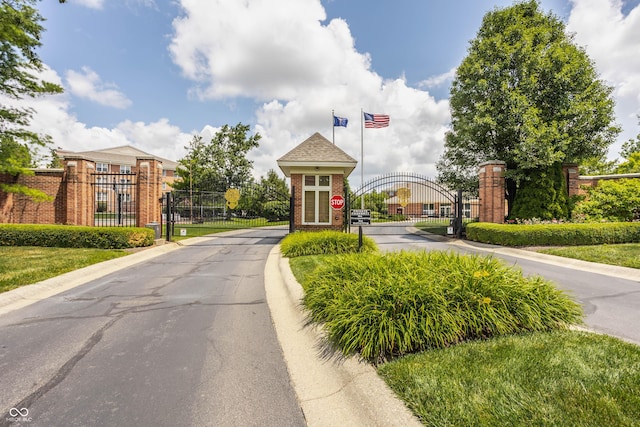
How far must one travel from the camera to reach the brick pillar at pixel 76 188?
1347 centimetres

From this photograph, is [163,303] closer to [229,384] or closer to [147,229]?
[229,384]

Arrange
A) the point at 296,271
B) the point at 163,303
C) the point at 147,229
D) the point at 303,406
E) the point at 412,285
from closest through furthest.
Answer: the point at 303,406, the point at 412,285, the point at 163,303, the point at 296,271, the point at 147,229

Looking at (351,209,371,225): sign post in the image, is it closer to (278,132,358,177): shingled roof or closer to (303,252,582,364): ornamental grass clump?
(303,252,582,364): ornamental grass clump

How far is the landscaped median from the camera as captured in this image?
230 centimetres

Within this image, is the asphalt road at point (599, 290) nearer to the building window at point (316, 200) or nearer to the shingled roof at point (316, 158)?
the shingled roof at point (316, 158)

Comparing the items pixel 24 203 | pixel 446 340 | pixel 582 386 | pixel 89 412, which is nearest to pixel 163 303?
pixel 89 412

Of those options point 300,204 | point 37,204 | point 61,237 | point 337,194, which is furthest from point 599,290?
point 37,204

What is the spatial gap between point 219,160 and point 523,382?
113 ft

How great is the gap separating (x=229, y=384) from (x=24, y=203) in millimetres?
16985

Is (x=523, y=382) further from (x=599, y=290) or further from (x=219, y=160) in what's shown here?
(x=219, y=160)

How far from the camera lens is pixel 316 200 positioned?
1454cm

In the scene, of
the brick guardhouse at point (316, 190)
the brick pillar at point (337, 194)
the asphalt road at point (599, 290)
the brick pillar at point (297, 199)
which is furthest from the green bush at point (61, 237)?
Result: the asphalt road at point (599, 290)

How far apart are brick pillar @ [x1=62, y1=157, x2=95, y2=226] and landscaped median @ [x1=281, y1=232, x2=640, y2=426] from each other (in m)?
13.8

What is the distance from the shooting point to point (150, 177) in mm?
13844
